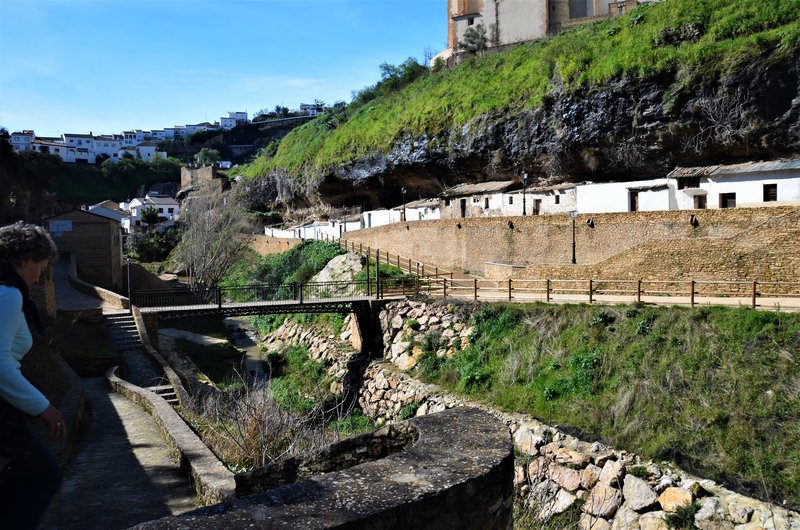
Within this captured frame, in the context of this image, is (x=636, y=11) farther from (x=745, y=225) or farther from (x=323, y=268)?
(x=323, y=268)

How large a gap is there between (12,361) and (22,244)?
71 cm

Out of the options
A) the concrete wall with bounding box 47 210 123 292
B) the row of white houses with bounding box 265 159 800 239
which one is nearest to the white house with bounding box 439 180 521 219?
the row of white houses with bounding box 265 159 800 239

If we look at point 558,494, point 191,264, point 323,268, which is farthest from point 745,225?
point 191,264

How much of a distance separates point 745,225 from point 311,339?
57.2ft

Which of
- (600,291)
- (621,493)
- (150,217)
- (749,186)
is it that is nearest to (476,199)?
(749,186)

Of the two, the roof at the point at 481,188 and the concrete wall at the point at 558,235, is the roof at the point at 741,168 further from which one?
the roof at the point at 481,188

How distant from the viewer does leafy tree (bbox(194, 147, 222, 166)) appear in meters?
91.1

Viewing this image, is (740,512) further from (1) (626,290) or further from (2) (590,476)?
(1) (626,290)

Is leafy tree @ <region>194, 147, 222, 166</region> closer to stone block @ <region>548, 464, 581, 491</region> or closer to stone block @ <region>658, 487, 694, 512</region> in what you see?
stone block @ <region>548, 464, 581, 491</region>

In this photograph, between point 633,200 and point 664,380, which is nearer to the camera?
point 664,380

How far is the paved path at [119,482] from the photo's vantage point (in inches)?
248

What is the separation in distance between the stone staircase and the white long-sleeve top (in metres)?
10.8

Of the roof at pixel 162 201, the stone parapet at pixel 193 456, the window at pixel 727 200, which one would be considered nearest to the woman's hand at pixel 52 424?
the stone parapet at pixel 193 456

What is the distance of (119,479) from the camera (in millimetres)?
7652
